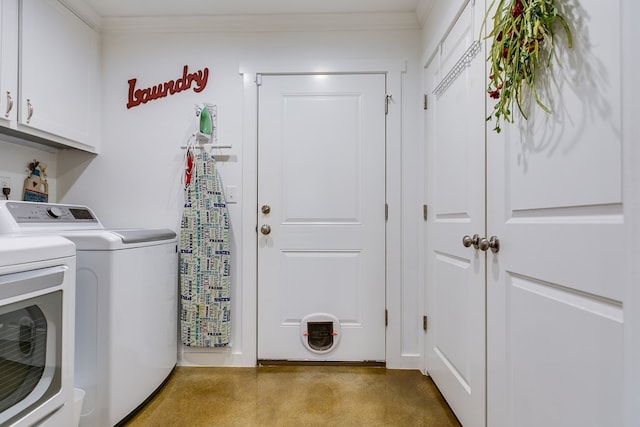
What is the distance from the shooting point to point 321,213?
210cm

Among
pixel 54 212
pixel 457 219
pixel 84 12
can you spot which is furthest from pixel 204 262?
pixel 84 12

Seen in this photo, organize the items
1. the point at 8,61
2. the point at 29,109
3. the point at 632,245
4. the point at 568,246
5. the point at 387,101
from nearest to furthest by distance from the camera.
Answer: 1. the point at 632,245
2. the point at 568,246
3. the point at 8,61
4. the point at 29,109
5. the point at 387,101

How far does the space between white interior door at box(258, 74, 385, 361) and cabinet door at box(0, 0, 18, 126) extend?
48.7 inches

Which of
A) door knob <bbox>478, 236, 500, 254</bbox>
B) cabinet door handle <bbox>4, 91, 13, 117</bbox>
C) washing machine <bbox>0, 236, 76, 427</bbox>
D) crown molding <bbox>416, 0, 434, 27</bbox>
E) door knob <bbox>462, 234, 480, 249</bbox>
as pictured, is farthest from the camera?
crown molding <bbox>416, 0, 434, 27</bbox>

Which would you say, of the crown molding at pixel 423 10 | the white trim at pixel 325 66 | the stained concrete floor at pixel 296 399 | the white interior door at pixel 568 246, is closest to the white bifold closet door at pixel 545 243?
the white interior door at pixel 568 246

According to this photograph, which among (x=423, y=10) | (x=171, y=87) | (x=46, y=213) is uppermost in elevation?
(x=423, y=10)

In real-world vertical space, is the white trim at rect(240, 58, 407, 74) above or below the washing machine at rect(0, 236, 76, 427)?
above

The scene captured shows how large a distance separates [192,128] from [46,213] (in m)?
0.94

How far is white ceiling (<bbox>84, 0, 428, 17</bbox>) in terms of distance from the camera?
76.9 inches

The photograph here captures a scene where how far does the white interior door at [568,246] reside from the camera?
27.0 inches

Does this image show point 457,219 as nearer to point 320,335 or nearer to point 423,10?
point 320,335

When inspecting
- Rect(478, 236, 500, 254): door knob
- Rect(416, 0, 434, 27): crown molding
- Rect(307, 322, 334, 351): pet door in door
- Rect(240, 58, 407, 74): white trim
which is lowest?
Rect(307, 322, 334, 351): pet door in door

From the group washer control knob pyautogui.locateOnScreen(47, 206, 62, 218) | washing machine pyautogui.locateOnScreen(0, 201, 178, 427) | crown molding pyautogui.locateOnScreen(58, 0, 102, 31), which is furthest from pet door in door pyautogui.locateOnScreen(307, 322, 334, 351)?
crown molding pyautogui.locateOnScreen(58, 0, 102, 31)

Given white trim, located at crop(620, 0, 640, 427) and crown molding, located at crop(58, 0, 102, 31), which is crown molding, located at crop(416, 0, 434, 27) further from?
crown molding, located at crop(58, 0, 102, 31)
